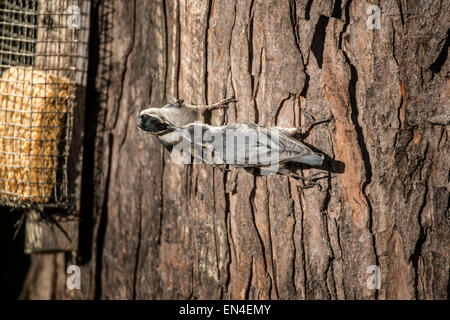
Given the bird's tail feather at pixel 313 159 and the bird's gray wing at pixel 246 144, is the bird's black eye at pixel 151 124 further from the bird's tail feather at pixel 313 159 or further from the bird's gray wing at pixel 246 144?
the bird's tail feather at pixel 313 159

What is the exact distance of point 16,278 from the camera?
3.83 meters

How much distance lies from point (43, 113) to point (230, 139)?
1406 millimetres

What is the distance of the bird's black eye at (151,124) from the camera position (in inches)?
88.4

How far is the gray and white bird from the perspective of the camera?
202 centimetres

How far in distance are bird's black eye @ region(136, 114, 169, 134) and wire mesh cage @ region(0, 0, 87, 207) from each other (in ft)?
2.53

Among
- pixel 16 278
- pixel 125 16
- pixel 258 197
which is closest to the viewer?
pixel 258 197

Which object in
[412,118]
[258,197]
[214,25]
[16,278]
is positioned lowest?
[16,278]

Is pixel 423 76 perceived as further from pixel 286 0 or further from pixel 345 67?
pixel 286 0

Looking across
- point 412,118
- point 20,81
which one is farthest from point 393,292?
point 20,81

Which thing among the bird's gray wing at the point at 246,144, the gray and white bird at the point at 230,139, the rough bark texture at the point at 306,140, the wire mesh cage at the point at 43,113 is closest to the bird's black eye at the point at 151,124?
the gray and white bird at the point at 230,139

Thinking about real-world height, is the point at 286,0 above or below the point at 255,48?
above

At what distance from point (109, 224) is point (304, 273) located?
139 cm

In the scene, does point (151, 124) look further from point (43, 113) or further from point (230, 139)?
point (43, 113)

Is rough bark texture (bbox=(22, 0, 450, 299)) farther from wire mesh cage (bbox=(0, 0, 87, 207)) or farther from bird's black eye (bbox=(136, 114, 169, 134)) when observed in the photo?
wire mesh cage (bbox=(0, 0, 87, 207))
